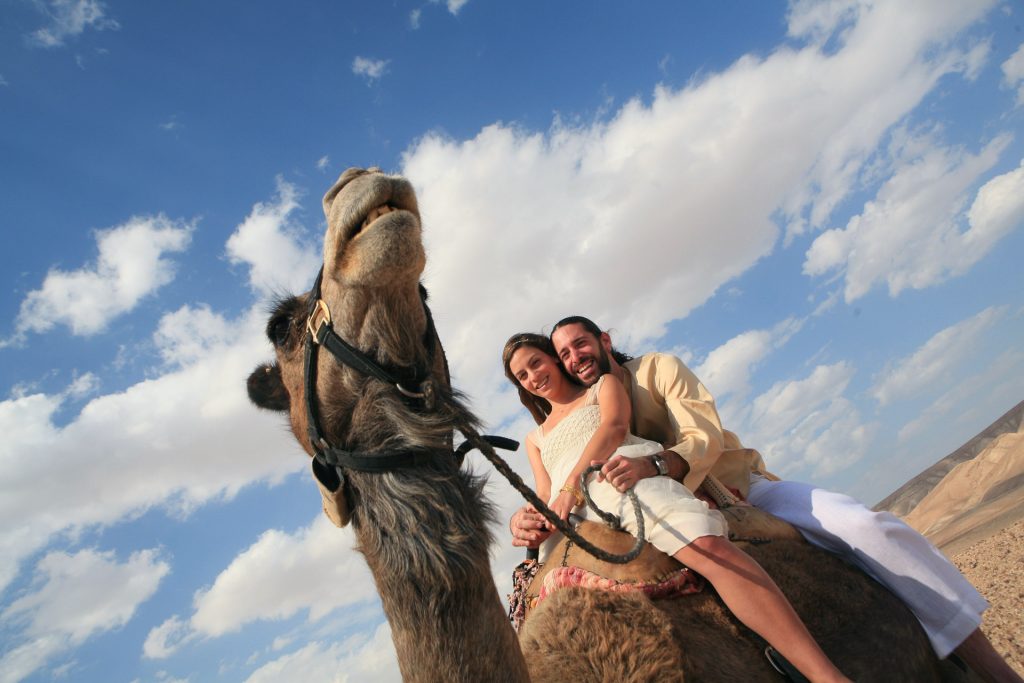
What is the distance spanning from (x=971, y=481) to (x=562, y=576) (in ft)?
149

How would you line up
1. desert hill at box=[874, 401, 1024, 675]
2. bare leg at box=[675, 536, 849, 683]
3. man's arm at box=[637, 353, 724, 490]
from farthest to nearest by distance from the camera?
desert hill at box=[874, 401, 1024, 675] < man's arm at box=[637, 353, 724, 490] < bare leg at box=[675, 536, 849, 683]

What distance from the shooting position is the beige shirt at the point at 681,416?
12.2 ft

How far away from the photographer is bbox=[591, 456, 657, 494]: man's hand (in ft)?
10.3

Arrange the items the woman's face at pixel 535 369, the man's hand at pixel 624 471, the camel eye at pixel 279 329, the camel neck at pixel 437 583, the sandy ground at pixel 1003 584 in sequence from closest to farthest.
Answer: the camel neck at pixel 437 583 < the camel eye at pixel 279 329 < the man's hand at pixel 624 471 < the woman's face at pixel 535 369 < the sandy ground at pixel 1003 584

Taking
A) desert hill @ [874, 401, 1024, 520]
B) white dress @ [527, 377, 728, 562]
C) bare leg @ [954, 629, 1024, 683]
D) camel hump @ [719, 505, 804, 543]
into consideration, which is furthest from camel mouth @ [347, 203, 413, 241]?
desert hill @ [874, 401, 1024, 520]

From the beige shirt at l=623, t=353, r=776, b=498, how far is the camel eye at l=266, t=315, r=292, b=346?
2.12m

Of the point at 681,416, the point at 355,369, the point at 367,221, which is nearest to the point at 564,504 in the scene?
the point at 681,416

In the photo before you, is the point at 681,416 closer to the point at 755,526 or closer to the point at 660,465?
the point at 660,465

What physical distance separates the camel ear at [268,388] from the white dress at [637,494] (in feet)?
4.86

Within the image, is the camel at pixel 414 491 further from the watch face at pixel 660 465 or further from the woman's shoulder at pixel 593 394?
the woman's shoulder at pixel 593 394

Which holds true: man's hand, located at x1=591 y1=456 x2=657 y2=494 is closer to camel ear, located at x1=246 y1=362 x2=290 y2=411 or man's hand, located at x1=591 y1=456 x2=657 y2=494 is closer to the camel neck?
the camel neck

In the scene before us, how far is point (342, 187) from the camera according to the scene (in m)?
2.50

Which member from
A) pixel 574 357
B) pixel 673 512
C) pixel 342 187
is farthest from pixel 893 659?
pixel 342 187

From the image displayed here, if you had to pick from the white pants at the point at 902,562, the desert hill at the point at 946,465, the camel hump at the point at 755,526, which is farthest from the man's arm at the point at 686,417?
the desert hill at the point at 946,465
